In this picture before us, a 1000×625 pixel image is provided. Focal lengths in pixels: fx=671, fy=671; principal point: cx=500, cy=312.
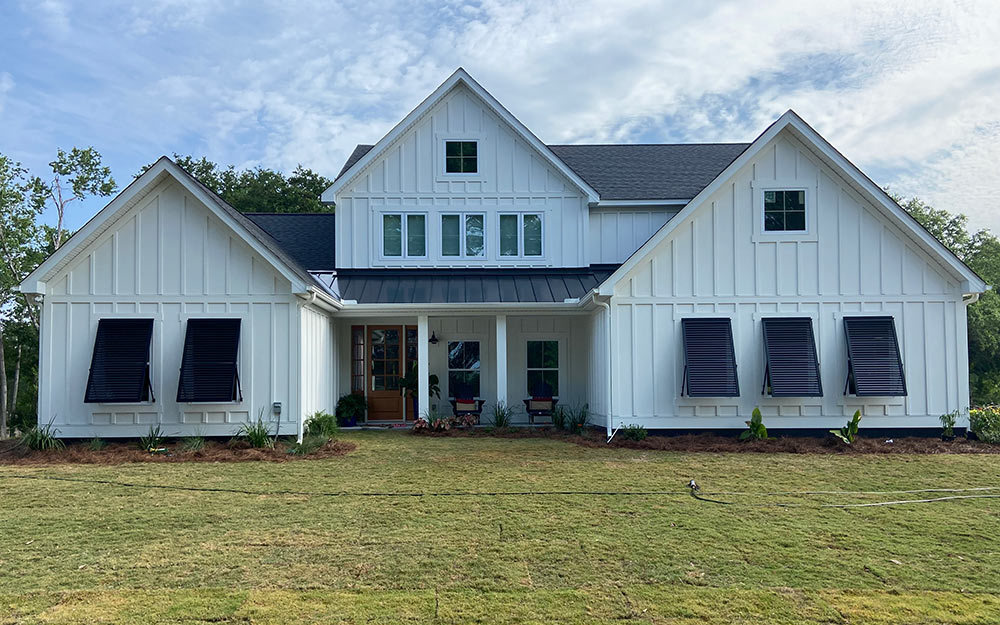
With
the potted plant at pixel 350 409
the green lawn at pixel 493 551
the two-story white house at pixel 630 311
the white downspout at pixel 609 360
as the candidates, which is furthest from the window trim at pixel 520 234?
the green lawn at pixel 493 551

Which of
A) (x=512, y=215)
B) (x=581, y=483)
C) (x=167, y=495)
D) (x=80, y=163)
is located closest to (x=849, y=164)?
(x=512, y=215)

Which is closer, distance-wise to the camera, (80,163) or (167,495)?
(167,495)

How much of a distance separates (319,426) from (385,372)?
11.7ft

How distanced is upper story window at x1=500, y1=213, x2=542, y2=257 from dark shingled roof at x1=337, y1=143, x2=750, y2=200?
181 centimetres

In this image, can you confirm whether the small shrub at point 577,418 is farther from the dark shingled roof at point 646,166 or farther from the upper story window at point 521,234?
the dark shingled roof at point 646,166

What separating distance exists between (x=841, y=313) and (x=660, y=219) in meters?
5.11

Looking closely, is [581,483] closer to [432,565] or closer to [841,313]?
[432,565]

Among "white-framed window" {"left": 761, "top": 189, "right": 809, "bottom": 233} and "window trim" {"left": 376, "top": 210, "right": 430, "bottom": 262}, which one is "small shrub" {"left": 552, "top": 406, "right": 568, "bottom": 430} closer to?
"window trim" {"left": 376, "top": 210, "right": 430, "bottom": 262}

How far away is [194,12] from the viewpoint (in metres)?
13.8

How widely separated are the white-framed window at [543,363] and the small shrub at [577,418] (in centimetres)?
79

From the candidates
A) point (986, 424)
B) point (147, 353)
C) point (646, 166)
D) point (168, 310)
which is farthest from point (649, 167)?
point (147, 353)

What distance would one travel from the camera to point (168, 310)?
12531 millimetres

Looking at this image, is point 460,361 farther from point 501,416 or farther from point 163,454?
point 163,454

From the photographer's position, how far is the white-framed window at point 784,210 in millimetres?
13414
